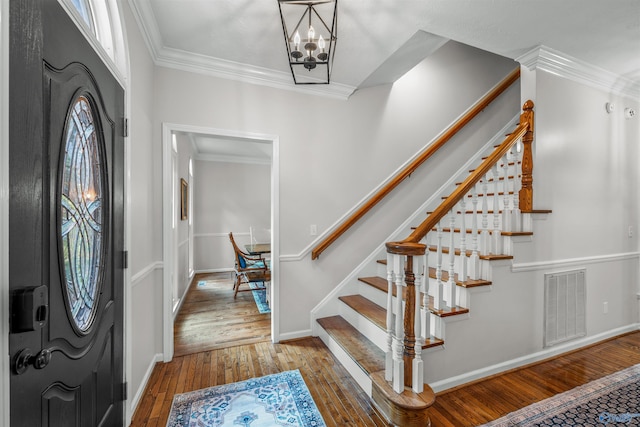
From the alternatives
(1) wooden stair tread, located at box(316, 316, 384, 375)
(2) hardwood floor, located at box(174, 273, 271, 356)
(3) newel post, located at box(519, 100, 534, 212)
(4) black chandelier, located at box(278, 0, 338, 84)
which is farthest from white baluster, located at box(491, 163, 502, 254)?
(2) hardwood floor, located at box(174, 273, 271, 356)

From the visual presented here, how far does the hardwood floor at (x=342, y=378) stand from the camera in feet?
5.83

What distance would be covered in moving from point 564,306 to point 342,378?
218 cm

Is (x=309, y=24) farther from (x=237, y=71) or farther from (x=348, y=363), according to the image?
(x=348, y=363)

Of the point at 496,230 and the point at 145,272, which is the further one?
the point at 496,230

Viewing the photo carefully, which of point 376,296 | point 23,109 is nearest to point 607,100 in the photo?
point 376,296

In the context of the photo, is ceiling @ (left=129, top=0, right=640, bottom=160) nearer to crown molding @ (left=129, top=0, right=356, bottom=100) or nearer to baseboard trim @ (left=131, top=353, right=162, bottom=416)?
crown molding @ (left=129, top=0, right=356, bottom=100)

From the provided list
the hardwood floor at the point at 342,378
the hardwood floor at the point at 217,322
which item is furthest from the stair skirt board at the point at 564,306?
the hardwood floor at the point at 217,322

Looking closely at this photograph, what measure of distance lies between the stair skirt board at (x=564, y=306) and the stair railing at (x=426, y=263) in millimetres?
713

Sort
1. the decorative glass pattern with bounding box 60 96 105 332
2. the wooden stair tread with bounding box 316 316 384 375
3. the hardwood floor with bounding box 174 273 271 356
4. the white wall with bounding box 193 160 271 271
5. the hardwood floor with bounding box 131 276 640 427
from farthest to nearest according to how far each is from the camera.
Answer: the white wall with bounding box 193 160 271 271
the hardwood floor with bounding box 174 273 271 356
the wooden stair tread with bounding box 316 316 384 375
the hardwood floor with bounding box 131 276 640 427
the decorative glass pattern with bounding box 60 96 105 332

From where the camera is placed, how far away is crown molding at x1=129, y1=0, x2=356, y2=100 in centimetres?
204

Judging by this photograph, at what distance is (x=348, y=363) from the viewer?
2.21 m

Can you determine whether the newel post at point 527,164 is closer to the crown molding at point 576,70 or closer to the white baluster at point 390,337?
the crown molding at point 576,70

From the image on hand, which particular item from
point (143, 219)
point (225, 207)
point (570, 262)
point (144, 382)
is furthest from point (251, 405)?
point (225, 207)

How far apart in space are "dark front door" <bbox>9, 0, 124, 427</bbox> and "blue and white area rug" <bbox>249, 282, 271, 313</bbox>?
2.21 meters
